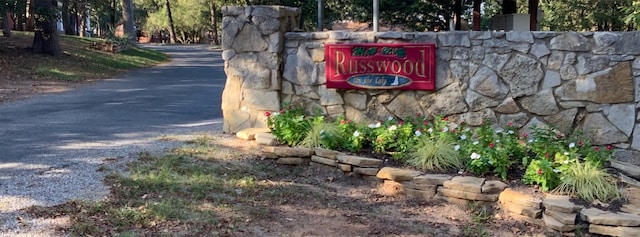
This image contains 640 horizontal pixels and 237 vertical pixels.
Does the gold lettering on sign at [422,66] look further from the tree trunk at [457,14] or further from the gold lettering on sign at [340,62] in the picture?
the tree trunk at [457,14]

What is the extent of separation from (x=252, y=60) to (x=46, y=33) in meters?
12.5

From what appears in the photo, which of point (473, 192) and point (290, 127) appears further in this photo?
point (290, 127)

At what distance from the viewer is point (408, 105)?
6.16 metres

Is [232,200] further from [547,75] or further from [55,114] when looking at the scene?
[55,114]

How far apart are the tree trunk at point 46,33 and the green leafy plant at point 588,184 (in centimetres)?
1523

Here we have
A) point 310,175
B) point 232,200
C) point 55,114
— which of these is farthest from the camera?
point 55,114

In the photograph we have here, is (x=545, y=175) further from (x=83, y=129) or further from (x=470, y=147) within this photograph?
(x=83, y=129)

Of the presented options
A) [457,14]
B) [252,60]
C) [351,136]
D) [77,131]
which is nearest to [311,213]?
[351,136]

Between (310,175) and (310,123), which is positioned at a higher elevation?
(310,123)

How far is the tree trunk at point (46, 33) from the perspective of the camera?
15.9 meters

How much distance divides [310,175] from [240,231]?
159 cm

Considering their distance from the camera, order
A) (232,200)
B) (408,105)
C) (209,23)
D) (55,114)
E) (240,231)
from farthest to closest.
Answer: (209,23), (55,114), (408,105), (232,200), (240,231)

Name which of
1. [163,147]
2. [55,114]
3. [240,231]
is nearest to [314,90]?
[163,147]

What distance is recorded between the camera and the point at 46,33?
16.4 m
